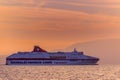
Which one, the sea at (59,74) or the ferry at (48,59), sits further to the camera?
the ferry at (48,59)

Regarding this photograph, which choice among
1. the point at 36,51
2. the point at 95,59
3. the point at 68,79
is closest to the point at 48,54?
the point at 36,51

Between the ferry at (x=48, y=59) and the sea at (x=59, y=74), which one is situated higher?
the ferry at (x=48, y=59)

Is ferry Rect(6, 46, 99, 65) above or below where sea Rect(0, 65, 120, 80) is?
above

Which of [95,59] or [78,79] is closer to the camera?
[78,79]

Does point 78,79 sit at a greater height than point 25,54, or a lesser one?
lesser

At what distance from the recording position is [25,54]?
179m

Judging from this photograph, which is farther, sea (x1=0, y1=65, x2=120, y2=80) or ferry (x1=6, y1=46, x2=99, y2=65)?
ferry (x1=6, y1=46, x2=99, y2=65)

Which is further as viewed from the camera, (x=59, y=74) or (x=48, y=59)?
(x=48, y=59)

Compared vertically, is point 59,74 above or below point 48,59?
below

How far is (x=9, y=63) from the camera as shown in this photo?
17975 centimetres

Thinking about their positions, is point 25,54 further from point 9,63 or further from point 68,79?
point 68,79

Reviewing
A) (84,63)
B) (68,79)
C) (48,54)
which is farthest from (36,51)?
(68,79)

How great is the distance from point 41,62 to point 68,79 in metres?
114

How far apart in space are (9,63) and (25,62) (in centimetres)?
671
